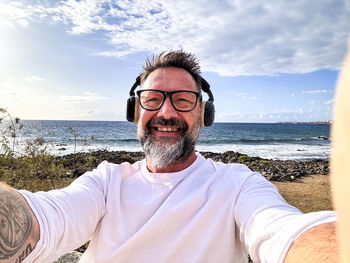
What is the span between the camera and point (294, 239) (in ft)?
3.37

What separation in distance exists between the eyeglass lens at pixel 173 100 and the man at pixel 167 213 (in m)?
0.01

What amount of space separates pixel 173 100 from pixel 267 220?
155cm

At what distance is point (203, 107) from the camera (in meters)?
2.79

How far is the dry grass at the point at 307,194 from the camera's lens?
7.75 meters

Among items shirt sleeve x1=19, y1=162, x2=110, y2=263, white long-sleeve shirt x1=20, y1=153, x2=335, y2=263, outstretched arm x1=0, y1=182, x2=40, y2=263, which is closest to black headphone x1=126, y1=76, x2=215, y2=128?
white long-sleeve shirt x1=20, y1=153, x2=335, y2=263

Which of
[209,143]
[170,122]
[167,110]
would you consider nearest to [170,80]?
[167,110]

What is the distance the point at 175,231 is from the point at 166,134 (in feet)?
3.46

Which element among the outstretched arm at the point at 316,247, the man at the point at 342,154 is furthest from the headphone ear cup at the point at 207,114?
the man at the point at 342,154

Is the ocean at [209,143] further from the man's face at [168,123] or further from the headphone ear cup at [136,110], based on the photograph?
the man's face at [168,123]

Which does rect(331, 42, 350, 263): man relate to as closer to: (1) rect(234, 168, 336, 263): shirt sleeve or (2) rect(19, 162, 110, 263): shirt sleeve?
(1) rect(234, 168, 336, 263): shirt sleeve

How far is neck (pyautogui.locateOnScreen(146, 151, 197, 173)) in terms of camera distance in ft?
7.59

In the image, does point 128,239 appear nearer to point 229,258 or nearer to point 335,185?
point 229,258

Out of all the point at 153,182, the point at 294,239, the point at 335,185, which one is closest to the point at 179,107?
the point at 153,182

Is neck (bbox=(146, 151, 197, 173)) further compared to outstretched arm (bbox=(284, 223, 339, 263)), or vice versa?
neck (bbox=(146, 151, 197, 173))
